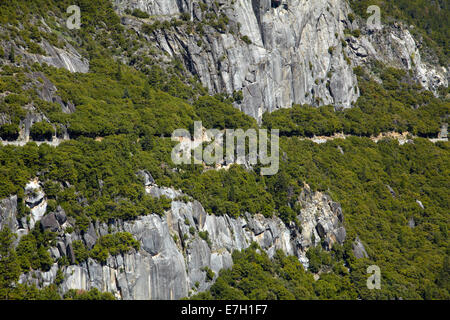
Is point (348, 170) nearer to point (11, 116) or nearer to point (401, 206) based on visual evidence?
point (401, 206)

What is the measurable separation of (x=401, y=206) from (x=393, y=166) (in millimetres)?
11539

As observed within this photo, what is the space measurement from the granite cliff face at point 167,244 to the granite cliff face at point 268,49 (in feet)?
93.1

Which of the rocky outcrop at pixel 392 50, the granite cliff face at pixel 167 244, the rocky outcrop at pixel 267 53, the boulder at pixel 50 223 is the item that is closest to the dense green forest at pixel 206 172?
the boulder at pixel 50 223

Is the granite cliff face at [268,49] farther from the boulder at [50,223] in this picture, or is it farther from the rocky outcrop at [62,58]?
the boulder at [50,223]

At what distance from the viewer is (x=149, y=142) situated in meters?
86.5

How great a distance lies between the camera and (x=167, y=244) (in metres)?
75.4

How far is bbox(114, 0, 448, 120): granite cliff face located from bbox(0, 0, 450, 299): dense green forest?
11.6 feet

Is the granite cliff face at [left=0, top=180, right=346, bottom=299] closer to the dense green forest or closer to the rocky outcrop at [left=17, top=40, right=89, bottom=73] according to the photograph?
Answer: the dense green forest

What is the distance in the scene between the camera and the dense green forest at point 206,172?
7175cm

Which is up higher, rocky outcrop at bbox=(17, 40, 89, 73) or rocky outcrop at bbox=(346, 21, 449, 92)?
rocky outcrop at bbox=(346, 21, 449, 92)

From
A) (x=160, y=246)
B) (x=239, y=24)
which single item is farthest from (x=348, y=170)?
(x=160, y=246)

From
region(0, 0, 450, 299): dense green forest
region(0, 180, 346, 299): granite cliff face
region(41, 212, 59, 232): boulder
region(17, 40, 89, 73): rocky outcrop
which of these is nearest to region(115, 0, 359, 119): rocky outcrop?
region(0, 0, 450, 299): dense green forest

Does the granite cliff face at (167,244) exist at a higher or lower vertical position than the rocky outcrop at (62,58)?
lower

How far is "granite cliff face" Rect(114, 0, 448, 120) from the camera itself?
354ft
